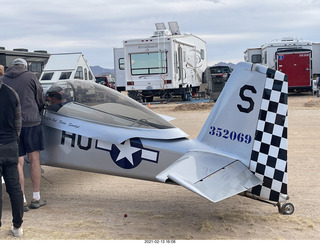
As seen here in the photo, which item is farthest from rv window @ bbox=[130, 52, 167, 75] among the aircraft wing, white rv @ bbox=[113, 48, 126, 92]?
the aircraft wing

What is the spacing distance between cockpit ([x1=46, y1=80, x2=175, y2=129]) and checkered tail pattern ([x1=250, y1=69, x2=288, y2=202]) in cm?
130

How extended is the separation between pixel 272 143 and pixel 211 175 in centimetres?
87

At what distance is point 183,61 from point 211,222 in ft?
59.3

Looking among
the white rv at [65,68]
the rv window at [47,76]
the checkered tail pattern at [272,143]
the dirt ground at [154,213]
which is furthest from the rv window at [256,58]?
the checkered tail pattern at [272,143]

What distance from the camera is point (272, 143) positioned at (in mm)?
4734

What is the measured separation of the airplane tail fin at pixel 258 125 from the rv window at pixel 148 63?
52.7ft

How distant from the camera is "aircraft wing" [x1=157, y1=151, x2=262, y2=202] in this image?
4000 mm

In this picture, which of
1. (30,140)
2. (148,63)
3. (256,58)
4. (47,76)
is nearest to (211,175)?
(30,140)

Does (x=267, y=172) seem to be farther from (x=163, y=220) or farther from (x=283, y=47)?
(x=283, y=47)

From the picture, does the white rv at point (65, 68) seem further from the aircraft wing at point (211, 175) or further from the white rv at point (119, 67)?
the aircraft wing at point (211, 175)

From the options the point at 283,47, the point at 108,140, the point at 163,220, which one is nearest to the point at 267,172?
the point at 163,220

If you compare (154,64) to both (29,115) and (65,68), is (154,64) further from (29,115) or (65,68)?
(29,115)

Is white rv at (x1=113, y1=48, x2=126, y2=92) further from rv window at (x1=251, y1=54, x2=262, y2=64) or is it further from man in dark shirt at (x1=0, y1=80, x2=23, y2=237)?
man in dark shirt at (x1=0, y1=80, x2=23, y2=237)

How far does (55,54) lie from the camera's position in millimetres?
17328
